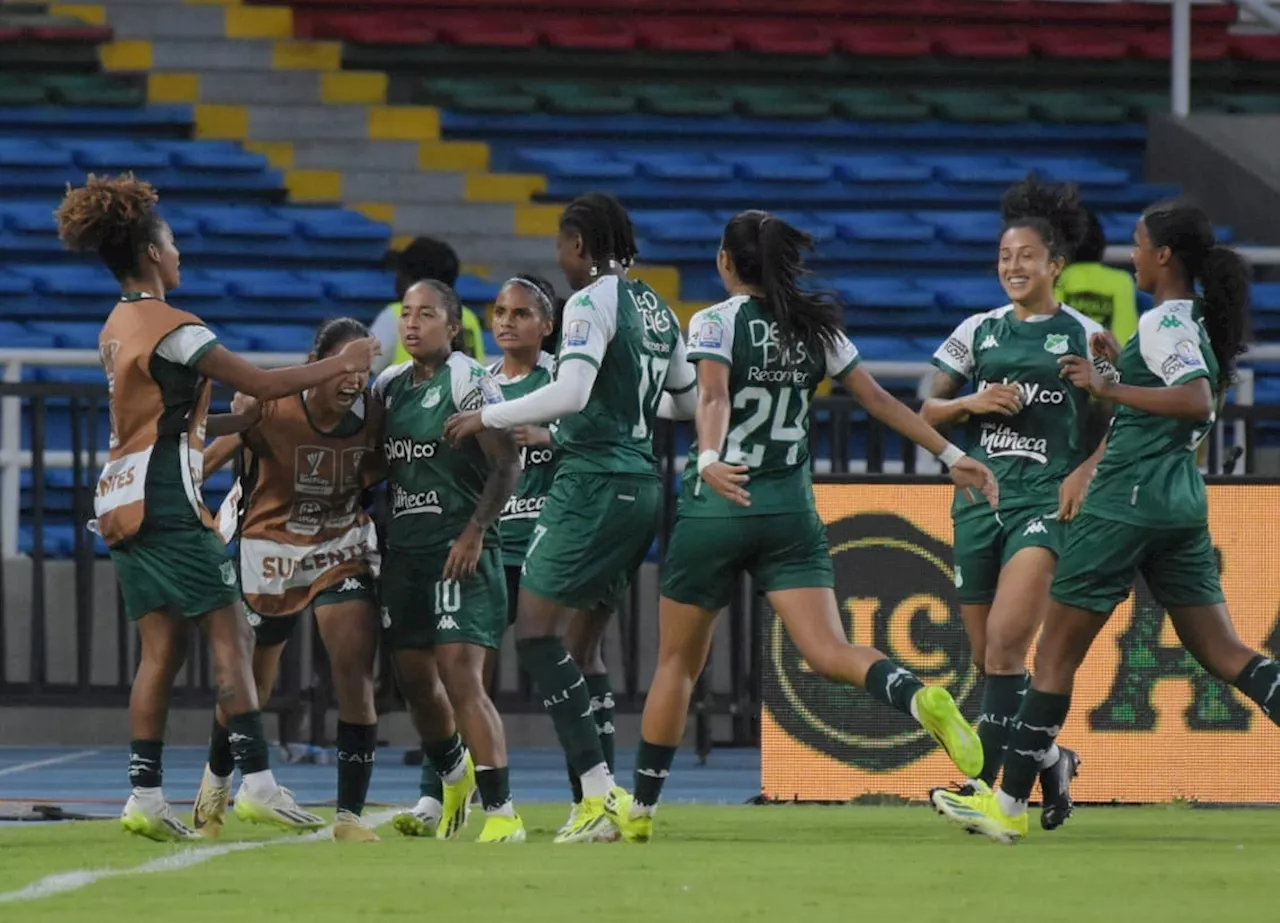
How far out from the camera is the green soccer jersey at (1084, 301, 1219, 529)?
7598mm

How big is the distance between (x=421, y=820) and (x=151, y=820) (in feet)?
3.49

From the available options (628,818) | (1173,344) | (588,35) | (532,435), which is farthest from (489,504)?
(588,35)

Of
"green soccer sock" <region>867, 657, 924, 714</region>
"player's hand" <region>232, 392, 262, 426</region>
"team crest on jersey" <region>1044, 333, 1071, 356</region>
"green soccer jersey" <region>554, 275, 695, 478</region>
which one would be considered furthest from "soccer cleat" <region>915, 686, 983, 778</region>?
"player's hand" <region>232, 392, 262, 426</region>

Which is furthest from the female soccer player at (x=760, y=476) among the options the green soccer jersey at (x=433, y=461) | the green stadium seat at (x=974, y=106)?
the green stadium seat at (x=974, y=106)

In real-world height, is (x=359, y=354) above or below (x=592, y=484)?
above

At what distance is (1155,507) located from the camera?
25.0 ft

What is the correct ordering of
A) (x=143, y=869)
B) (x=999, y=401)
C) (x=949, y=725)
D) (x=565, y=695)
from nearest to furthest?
(x=143, y=869) < (x=949, y=725) < (x=565, y=695) < (x=999, y=401)

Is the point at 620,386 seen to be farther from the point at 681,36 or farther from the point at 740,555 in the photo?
the point at 681,36

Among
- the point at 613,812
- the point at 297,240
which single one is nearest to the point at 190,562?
the point at 613,812

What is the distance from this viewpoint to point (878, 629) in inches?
407

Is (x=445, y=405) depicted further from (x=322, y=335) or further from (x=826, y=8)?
(x=826, y=8)

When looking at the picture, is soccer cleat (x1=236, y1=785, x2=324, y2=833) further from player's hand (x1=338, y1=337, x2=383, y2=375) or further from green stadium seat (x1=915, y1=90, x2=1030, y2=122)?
green stadium seat (x1=915, y1=90, x2=1030, y2=122)

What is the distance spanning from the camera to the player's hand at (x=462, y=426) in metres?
7.80

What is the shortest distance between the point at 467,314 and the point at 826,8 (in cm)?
917
